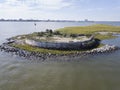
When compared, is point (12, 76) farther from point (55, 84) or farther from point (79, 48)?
point (79, 48)

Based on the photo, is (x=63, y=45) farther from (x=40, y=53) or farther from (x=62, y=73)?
(x=62, y=73)

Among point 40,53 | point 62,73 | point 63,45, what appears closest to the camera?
point 62,73

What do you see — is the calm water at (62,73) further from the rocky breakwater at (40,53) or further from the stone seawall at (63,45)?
the stone seawall at (63,45)

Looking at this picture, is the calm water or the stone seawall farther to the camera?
the stone seawall

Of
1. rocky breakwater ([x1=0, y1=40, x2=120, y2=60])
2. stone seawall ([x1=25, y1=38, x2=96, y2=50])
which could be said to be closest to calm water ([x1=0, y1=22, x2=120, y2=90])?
rocky breakwater ([x1=0, y1=40, x2=120, y2=60])

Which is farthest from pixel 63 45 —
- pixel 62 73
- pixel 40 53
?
pixel 62 73

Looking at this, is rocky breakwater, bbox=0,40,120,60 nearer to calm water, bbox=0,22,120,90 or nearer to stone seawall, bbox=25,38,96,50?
calm water, bbox=0,22,120,90

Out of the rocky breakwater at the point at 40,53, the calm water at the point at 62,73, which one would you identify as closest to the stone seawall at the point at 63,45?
the rocky breakwater at the point at 40,53

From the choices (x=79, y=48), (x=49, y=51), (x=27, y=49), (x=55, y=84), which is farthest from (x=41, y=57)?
(x=55, y=84)

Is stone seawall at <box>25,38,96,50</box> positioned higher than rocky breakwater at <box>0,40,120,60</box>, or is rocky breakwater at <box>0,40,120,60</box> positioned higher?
stone seawall at <box>25,38,96,50</box>
